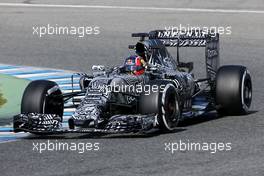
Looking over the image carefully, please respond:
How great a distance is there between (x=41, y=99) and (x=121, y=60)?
24.9 feet

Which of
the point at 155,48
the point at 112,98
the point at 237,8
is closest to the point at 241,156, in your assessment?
the point at 112,98

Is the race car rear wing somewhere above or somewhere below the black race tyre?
above

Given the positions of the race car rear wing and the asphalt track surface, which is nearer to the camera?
the asphalt track surface

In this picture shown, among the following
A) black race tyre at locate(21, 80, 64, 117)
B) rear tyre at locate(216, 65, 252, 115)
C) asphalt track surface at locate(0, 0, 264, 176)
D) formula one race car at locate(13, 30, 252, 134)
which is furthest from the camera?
rear tyre at locate(216, 65, 252, 115)

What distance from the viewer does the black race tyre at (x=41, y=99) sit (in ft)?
47.4

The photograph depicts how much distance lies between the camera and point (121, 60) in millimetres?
21953

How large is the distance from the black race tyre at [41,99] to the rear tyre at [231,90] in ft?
7.65

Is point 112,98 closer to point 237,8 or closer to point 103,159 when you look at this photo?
point 103,159

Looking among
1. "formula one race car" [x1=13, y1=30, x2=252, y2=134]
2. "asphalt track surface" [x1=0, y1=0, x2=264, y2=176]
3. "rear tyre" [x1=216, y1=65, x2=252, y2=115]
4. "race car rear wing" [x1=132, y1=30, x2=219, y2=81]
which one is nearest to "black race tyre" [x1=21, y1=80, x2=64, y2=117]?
"formula one race car" [x1=13, y1=30, x2=252, y2=134]

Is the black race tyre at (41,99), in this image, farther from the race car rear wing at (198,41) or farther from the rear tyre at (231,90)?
the rear tyre at (231,90)

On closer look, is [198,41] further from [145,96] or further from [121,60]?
[121,60]

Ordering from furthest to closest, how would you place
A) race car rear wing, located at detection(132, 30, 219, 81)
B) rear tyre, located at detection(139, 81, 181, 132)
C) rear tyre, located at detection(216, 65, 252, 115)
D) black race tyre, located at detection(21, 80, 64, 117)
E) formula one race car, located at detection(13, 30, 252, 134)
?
race car rear wing, located at detection(132, 30, 219, 81) → rear tyre, located at detection(216, 65, 252, 115) → black race tyre, located at detection(21, 80, 64, 117) → rear tyre, located at detection(139, 81, 181, 132) → formula one race car, located at detection(13, 30, 252, 134)

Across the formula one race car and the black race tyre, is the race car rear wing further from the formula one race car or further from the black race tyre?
the black race tyre

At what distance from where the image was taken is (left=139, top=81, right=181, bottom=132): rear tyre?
14000 mm
